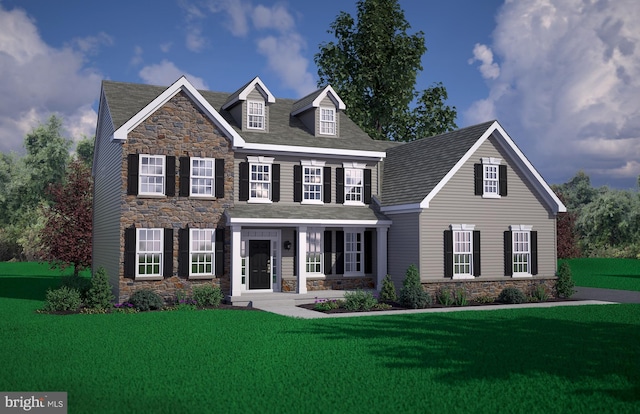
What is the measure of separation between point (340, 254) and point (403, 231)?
10.4 ft

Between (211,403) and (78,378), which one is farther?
(78,378)

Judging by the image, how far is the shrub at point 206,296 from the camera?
2256 cm

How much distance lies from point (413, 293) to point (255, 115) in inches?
408

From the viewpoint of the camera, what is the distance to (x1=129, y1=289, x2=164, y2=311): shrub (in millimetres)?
21703

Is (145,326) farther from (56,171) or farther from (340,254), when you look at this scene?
(56,171)

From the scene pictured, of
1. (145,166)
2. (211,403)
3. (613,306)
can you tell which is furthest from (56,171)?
(211,403)

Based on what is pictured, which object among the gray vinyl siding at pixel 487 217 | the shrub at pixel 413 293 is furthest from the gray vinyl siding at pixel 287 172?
the shrub at pixel 413 293

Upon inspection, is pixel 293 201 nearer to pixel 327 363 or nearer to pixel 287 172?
pixel 287 172

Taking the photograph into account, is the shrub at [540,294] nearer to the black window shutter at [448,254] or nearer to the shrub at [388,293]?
the black window shutter at [448,254]

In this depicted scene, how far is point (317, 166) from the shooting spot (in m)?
26.9

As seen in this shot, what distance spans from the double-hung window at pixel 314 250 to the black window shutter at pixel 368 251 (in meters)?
2.20

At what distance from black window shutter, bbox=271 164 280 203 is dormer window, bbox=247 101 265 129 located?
2257 mm

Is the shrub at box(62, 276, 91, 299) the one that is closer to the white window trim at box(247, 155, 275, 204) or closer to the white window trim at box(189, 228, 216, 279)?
the white window trim at box(189, 228, 216, 279)

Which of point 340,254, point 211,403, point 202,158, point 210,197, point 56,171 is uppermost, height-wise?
point 56,171
